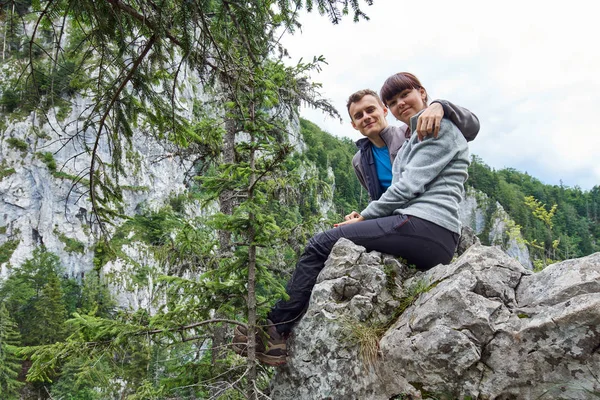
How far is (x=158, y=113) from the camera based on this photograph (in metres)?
3.39

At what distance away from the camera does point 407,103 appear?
10.5 ft

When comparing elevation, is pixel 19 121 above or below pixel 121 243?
above

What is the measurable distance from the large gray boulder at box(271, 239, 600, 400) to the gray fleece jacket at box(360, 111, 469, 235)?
0.39m

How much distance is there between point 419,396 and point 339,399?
0.58 meters

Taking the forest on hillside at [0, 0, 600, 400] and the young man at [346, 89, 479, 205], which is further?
the young man at [346, 89, 479, 205]

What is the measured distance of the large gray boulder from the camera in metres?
1.96

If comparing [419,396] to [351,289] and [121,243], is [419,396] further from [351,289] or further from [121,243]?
[121,243]

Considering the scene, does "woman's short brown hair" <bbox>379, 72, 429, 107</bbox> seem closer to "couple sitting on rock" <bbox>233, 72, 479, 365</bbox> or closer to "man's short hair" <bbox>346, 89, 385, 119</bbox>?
"couple sitting on rock" <bbox>233, 72, 479, 365</bbox>

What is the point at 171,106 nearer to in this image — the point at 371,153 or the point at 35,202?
the point at 371,153

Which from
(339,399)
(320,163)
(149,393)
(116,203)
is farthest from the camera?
(320,163)

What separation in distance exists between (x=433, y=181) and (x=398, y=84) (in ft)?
2.98

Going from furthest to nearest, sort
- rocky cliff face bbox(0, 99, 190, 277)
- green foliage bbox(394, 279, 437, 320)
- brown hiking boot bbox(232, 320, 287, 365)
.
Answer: rocky cliff face bbox(0, 99, 190, 277) < brown hiking boot bbox(232, 320, 287, 365) < green foliage bbox(394, 279, 437, 320)

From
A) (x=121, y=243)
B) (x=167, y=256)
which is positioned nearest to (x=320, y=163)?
(x=121, y=243)

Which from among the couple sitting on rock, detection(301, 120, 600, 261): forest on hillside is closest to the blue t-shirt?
the couple sitting on rock
